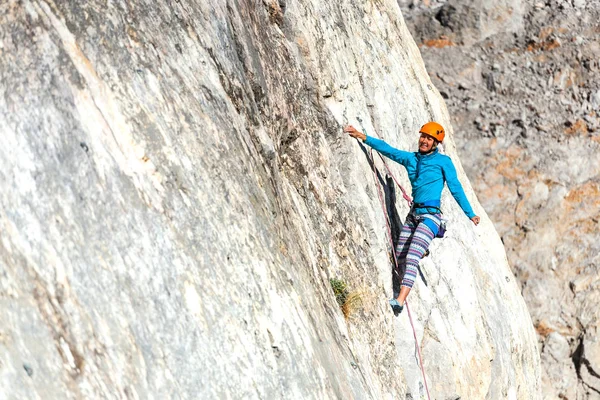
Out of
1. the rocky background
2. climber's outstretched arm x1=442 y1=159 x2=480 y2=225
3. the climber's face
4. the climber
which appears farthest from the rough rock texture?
the rocky background

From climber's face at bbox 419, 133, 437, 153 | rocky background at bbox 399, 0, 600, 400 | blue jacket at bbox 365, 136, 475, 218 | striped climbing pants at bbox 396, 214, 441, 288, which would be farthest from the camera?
rocky background at bbox 399, 0, 600, 400

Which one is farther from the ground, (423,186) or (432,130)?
(432,130)

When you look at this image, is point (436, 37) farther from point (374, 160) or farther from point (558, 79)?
point (374, 160)

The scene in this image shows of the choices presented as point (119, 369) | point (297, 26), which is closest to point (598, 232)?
point (297, 26)

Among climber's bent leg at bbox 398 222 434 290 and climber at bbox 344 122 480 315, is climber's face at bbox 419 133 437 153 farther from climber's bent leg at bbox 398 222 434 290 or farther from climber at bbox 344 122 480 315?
climber's bent leg at bbox 398 222 434 290

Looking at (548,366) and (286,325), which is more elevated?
(286,325)

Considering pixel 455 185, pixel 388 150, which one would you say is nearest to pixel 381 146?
pixel 388 150

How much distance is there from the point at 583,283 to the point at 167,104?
1507 cm

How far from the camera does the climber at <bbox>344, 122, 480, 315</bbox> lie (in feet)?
33.9

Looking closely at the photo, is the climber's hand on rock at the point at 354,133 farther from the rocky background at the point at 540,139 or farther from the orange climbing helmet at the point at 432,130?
the rocky background at the point at 540,139

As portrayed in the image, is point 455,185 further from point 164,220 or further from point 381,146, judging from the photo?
point 164,220

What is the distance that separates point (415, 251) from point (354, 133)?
72.0 inches

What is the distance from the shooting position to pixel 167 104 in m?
6.62

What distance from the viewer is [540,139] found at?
66.7 ft
